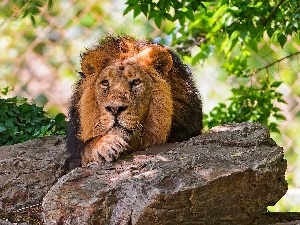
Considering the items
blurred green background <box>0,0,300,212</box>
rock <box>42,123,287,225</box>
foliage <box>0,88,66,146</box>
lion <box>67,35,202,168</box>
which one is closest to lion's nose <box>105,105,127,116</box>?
lion <box>67,35,202,168</box>

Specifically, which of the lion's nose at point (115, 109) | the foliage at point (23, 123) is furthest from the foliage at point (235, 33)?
the lion's nose at point (115, 109)

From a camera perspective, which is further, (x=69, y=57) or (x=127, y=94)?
(x=69, y=57)

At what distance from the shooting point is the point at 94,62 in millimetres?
4480

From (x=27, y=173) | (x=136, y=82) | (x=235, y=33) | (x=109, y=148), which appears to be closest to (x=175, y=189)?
(x=109, y=148)

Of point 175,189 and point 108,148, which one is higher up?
point 108,148

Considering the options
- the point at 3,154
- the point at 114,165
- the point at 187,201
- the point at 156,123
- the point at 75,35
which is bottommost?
the point at 187,201

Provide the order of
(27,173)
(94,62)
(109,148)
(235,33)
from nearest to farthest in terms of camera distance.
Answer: (109,148) < (94,62) < (27,173) < (235,33)

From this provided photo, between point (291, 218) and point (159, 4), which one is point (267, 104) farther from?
point (291, 218)

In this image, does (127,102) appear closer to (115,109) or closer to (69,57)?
(115,109)

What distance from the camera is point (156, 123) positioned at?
436cm

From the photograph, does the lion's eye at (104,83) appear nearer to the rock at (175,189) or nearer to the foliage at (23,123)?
the rock at (175,189)

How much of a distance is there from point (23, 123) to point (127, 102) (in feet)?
9.29

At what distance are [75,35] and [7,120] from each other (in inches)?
81.8

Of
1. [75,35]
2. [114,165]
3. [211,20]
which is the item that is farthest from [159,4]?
[75,35]
